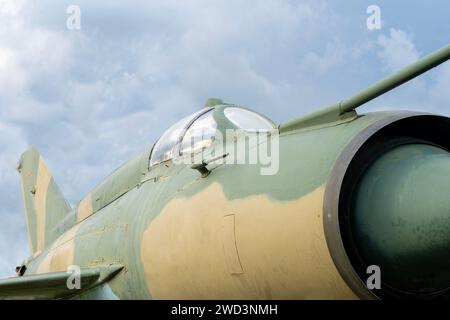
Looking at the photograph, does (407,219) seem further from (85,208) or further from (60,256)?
Result: (85,208)

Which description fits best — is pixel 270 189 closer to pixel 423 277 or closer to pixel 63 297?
pixel 423 277

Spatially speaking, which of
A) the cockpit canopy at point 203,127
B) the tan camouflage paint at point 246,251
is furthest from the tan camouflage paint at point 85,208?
the tan camouflage paint at point 246,251

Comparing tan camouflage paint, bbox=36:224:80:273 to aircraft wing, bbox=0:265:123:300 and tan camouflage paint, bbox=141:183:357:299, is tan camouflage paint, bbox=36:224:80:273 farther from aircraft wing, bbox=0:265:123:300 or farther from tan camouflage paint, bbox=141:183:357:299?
tan camouflage paint, bbox=141:183:357:299

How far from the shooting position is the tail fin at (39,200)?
1306cm

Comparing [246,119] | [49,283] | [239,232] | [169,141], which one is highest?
[246,119]

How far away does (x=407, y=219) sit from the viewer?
3.64m

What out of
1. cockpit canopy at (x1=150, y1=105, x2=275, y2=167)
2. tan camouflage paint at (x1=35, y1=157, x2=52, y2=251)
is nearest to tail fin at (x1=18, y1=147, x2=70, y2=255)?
tan camouflage paint at (x1=35, y1=157, x2=52, y2=251)

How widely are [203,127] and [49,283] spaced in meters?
2.71

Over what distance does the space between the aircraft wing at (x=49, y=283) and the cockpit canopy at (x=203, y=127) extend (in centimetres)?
157

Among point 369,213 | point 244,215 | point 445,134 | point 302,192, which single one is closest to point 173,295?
point 244,215

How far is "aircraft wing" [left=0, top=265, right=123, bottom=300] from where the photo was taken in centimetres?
686

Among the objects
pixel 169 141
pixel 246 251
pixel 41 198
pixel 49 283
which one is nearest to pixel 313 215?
pixel 246 251

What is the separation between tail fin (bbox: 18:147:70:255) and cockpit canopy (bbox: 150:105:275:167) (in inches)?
230

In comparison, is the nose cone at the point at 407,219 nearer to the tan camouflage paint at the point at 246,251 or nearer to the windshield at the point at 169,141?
the tan camouflage paint at the point at 246,251
